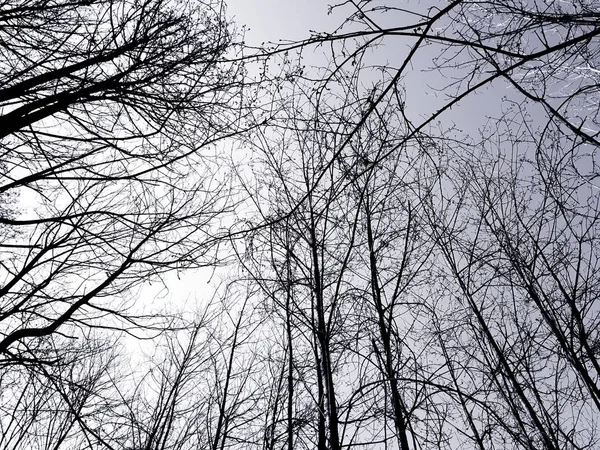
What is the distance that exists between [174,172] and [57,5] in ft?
4.81

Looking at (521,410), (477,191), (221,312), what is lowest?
(521,410)

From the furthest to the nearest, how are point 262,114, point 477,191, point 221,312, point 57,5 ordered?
point 221,312 < point 477,191 < point 262,114 < point 57,5

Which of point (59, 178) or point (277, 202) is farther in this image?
point (277, 202)

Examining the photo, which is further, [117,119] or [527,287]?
[527,287]

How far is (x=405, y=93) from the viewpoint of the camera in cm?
307

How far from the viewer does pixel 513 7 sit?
221cm

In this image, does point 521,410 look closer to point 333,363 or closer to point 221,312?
point 333,363

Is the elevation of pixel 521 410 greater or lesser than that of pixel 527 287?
lesser

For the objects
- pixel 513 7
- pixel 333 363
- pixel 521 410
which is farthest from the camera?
pixel 521 410

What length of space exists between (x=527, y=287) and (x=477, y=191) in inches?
63.4

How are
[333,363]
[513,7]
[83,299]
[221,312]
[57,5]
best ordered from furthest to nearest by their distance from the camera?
[221,312]
[333,363]
[83,299]
[57,5]
[513,7]

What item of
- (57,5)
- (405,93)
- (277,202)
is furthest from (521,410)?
(57,5)

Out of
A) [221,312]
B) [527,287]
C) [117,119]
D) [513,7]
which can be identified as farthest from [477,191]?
[221,312]

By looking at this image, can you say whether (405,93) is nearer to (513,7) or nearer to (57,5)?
(513,7)
